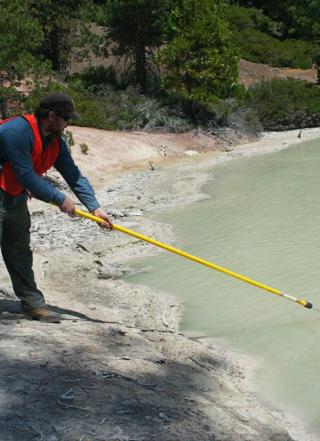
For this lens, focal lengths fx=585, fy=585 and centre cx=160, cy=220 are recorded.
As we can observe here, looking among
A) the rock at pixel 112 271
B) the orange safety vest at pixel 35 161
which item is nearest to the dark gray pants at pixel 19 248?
the orange safety vest at pixel 35 161

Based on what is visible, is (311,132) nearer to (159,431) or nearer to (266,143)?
(266,143)

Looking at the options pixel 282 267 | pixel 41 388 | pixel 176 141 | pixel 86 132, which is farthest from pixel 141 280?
pixel 176 141

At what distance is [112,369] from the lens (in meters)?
4.11

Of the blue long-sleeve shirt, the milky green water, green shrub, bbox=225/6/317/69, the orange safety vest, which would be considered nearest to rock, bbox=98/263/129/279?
the milky green water

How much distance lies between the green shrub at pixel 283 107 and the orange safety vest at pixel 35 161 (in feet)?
66.8

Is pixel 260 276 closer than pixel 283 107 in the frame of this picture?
Yes

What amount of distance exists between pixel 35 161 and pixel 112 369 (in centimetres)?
170

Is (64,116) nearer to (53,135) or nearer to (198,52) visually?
(53,135)

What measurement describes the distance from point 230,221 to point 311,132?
14076 millimetres

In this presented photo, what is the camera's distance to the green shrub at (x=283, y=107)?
24500 mm

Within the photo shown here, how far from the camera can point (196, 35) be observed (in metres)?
20.8

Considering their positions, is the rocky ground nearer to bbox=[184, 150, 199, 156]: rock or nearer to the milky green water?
the milky green water

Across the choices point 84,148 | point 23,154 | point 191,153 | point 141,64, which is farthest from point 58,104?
point 141,64

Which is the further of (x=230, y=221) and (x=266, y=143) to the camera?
(x=266, y=143)
